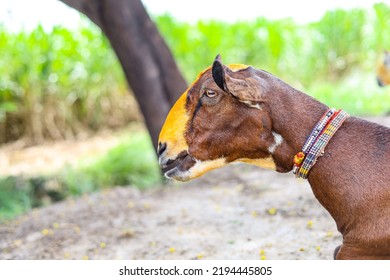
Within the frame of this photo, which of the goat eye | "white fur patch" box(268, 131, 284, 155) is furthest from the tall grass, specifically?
"white fur patch" box(268, 131, 284, 155)

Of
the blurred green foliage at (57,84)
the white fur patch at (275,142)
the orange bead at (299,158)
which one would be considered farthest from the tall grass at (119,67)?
the orange bead at (299,158)

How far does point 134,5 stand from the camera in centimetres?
793

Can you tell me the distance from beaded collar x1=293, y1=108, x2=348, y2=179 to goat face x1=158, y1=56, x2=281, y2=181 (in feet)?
0.51

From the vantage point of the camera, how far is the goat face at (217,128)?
11.3 ft

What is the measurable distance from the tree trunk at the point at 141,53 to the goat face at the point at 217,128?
4.38 meters

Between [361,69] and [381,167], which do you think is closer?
[381,167]

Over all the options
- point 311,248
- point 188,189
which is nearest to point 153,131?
point 188,189

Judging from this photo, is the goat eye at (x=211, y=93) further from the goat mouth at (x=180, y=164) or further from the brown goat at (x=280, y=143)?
the goat mouth at (x=180, y=164)

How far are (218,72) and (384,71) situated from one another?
985 cm

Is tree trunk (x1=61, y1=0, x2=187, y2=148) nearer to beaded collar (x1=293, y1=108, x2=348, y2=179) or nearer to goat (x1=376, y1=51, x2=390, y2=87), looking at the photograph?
beaded collar (x1=293, y1=108, x2=348, y2=179)

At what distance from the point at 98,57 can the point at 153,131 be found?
6.25 m

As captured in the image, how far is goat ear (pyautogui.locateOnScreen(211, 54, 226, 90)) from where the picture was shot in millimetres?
3295
